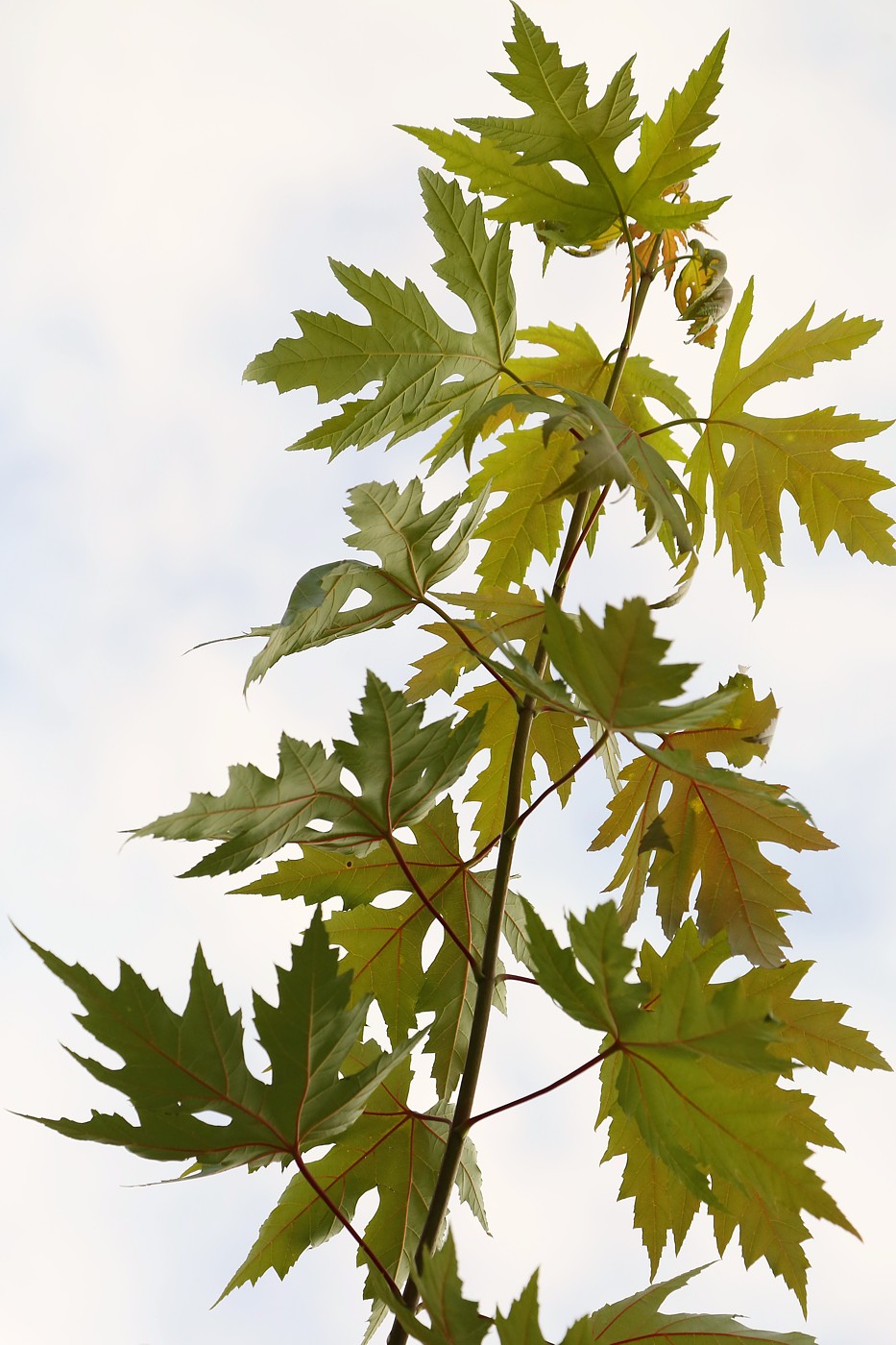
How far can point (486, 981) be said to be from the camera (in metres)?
0.72

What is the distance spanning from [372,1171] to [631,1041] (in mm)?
303

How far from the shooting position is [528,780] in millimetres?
964

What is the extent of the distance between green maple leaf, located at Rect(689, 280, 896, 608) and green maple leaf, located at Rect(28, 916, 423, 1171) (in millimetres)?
624

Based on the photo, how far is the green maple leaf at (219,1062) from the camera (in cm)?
61

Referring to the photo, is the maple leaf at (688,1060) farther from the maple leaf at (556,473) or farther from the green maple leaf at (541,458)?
the green maple leaf at (541,458)

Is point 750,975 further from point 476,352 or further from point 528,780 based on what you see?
point 476,352

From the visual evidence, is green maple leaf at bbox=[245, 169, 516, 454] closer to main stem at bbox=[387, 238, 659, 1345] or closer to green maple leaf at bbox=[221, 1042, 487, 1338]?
main stem at bbox=[387, 238, 659, 1345]

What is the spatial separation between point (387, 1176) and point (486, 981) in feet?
0.70

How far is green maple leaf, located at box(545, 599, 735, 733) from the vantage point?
0.56m

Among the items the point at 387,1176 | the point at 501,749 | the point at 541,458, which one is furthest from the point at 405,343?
the point at 387,1176

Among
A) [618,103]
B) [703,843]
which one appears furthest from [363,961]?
[618,103]

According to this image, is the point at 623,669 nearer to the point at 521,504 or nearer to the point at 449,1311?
the point at 449,1311

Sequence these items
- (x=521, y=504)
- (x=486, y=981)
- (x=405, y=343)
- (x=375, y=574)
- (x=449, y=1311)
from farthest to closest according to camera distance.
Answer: (x=521, y=504), (x=405, y=343), (x=375, y=574), (x=486, y=981), (x=449, y=1311)

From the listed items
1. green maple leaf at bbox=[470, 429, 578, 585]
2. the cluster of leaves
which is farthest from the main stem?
green maple leaf at bbox=[470, 429, 578, 585]
